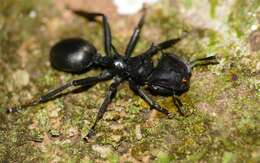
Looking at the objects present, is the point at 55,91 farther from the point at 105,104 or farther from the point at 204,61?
the point at 204,61

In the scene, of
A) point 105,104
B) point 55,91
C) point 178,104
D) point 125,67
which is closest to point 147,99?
point 178,104

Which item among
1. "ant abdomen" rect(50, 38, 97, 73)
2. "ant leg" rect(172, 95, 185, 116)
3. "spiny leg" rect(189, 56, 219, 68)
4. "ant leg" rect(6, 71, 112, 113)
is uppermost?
"spiny leg" rect(189, 56, 219, 68)

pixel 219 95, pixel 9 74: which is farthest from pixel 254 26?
pixel 9 74

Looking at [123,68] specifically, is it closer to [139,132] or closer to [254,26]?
[139,132]

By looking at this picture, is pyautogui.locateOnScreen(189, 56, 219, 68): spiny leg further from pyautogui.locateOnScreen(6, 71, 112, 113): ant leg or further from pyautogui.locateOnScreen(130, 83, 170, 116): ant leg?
pyautogui.locateOnScreen(6, 71, 112, 113): ant leg

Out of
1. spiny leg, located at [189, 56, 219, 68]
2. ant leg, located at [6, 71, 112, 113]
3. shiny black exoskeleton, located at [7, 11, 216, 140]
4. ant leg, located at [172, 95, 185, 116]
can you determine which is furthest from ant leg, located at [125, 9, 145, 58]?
ant leg, located at [172, 95, 185, 116]

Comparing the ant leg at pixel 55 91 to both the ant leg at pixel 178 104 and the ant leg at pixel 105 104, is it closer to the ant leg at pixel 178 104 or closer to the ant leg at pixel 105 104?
the ant leg at pixel 105 104

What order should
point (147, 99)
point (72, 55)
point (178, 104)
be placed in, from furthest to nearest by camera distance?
1. point (72, 55)
2. point (147, 99)
3. point (178, 104)

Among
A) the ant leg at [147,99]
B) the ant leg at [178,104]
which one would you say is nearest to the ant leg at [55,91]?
the ant leg at [147,99]
